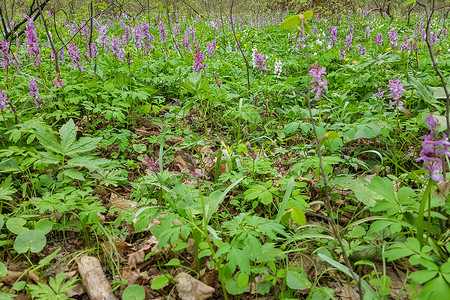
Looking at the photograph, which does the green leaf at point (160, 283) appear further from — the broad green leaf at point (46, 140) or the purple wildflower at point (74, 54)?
the purple wildflower at point (74, 54)

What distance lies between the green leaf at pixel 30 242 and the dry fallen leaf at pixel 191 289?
793mm

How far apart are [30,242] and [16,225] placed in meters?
0.20

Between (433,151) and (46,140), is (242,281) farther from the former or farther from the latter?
(46,140)

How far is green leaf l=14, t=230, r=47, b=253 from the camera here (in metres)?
1.65

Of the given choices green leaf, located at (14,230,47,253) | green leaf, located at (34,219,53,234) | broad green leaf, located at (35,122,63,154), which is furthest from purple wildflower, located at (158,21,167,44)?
green leaf, located at (14,230,47,253)

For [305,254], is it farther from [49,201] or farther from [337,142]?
[49,201]

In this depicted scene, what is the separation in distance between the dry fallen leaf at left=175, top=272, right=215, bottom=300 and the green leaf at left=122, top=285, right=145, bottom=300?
0.20 metres

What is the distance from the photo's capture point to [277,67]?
4238 millimetres

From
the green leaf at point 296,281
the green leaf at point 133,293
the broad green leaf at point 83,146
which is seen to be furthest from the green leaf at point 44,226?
the green leaf at point 296,281

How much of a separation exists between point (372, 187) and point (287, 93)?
2.71 meters

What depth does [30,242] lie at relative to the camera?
1.68 meters

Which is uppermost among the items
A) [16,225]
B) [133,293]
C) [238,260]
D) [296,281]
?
[16,225]

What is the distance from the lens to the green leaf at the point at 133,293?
153 cm

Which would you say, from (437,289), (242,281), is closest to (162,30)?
(242,281)
